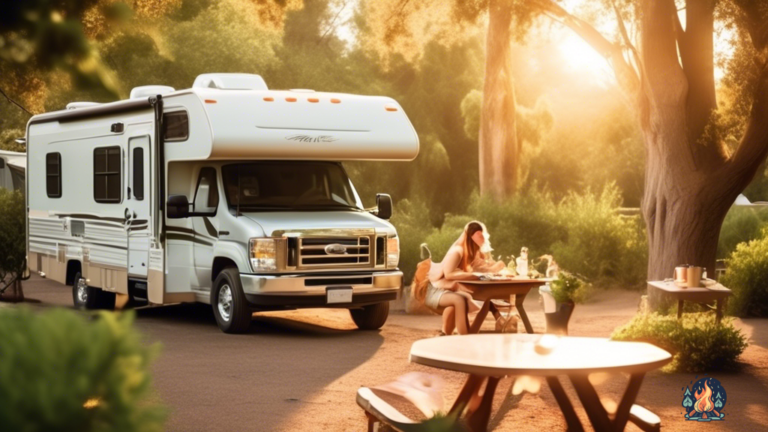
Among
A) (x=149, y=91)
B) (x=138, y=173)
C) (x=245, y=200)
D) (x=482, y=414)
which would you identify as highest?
(x=149, y=91)

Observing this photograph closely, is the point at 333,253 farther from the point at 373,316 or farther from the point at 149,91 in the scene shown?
the point at 149,91

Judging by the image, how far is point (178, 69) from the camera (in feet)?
107

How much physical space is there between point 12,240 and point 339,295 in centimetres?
751

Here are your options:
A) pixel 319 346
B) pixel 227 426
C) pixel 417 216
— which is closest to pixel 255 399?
pixel 227 426

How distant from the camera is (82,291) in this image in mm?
15906

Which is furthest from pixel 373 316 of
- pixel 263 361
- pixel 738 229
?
pixel 738 229

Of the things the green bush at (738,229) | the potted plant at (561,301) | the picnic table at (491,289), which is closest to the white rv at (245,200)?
the picnic table at (491,289)

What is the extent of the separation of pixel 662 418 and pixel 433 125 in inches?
1296

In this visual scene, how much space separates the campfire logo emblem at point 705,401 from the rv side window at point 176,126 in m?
6.43

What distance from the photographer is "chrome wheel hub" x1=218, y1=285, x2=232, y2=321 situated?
12.9m

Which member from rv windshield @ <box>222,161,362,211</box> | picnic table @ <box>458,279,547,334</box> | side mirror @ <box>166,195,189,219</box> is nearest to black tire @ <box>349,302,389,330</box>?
rv windshield @ <box>222,161,362,211</box>

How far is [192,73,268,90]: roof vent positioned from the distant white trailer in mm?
16372

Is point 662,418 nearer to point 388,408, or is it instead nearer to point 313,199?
point 388,408

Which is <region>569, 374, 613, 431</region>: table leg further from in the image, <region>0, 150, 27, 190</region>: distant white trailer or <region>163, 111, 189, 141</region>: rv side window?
<region>0, 150, 27, 190</region>: distant white trailer
